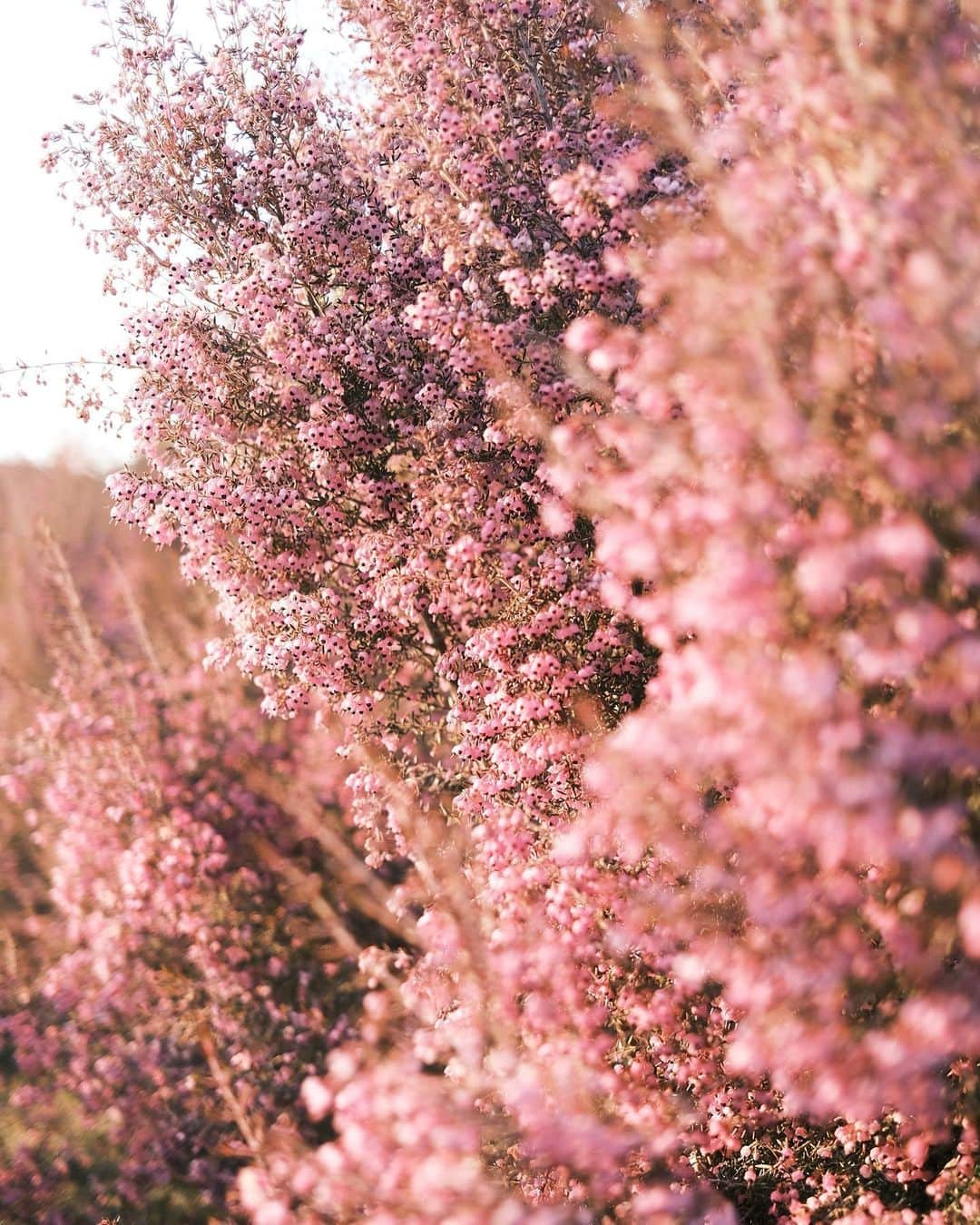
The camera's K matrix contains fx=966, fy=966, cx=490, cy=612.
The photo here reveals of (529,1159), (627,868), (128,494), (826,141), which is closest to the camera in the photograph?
(826,141)

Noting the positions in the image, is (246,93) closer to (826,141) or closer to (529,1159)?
(826,141)

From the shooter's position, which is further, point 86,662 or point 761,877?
point 86,662

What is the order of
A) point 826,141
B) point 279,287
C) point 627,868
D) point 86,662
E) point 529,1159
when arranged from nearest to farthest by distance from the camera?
point 826,141
point 529,1159
point 627,868
point 279,287
point 86,662

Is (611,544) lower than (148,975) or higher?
lower

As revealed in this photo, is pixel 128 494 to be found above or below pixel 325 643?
above

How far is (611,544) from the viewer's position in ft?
11.3

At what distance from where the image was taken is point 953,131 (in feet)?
11.2

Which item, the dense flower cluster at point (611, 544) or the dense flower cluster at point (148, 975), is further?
the dense flower cluster at point (148, 975)

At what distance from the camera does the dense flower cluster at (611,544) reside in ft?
9.80

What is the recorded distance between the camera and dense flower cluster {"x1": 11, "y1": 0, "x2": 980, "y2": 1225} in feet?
9.80

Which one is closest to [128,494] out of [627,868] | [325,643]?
[325,643]

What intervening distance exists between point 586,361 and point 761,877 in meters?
3.59

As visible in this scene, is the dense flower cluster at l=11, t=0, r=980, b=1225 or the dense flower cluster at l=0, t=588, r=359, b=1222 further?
the dense flower cluster at l=0, t=588, r=359, b=1222

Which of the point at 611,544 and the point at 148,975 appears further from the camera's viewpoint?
the point at 148,975
